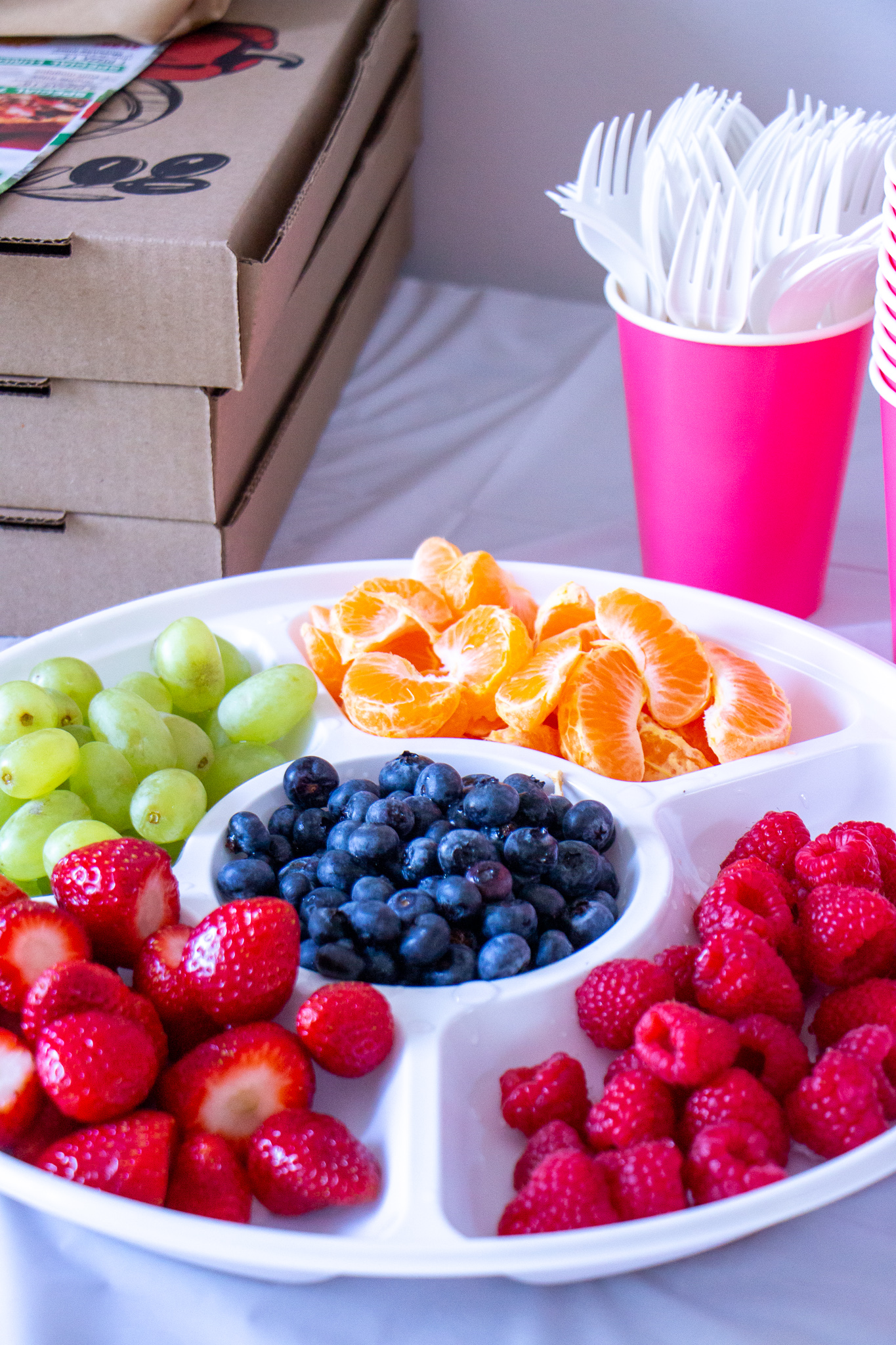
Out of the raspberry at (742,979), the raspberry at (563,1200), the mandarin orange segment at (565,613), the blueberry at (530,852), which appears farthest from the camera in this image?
the mandarin orange segment at (565,613)

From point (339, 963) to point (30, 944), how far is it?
195 millimetres

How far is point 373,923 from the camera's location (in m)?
0.81

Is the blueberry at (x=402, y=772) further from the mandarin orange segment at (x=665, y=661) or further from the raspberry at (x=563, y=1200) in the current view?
the raspberry at (x=563, y=1200)

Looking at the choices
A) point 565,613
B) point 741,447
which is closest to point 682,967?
point 565,613

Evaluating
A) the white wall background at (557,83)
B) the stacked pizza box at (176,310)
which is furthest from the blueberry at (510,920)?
the white wall background at (557,83)

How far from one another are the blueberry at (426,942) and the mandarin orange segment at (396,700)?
0.76 ft

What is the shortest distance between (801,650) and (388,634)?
1.25 ft

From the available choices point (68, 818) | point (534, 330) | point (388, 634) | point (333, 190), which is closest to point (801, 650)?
point (388, 634)

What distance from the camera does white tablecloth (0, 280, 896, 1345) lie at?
70 centimetres

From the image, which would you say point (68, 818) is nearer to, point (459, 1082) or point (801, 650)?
point (459, 1082)

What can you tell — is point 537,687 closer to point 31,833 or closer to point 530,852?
point 530,852

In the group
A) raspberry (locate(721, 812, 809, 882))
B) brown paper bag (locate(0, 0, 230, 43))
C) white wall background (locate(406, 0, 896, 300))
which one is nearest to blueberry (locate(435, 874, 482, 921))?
raspberry (locate(721, 812, 809, 882))

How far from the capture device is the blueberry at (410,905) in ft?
2.72

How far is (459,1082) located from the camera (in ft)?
2.59
